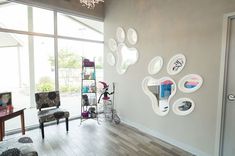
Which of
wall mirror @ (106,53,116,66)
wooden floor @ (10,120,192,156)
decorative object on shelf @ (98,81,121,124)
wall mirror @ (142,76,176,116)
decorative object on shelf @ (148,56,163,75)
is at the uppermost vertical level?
wall mirror @ (106,53,116,66)

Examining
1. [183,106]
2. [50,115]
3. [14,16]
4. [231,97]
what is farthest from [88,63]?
[231,97]

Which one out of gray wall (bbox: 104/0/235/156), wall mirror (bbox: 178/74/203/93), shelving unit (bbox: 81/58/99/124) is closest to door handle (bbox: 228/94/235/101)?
gray wall (bbox: 104/0/235/156)

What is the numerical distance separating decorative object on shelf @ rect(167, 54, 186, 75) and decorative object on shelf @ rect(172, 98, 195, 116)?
530mm

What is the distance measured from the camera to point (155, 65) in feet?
10.8

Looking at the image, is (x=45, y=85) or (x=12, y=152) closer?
(x=12, y=152)

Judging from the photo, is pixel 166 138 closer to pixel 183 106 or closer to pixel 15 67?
pixel 183 106

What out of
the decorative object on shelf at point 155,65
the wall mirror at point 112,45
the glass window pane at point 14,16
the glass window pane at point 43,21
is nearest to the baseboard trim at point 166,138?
the decorative object on shelf at point 155,65

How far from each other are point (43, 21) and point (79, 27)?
3.10 feet

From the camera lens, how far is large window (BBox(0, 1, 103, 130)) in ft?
11.0

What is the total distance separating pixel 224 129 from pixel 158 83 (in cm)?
135

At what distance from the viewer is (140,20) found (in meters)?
3.52

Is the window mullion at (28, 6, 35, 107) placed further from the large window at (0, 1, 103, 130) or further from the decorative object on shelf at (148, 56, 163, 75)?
the decorative object on shelf at (148, 56, 163, 75)

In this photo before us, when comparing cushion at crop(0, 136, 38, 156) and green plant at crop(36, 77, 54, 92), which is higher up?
green plant at crop(36, 77, 54, 92)

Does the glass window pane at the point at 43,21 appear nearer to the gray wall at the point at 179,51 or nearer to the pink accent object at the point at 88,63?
the pink accent object at the point at 88,63
